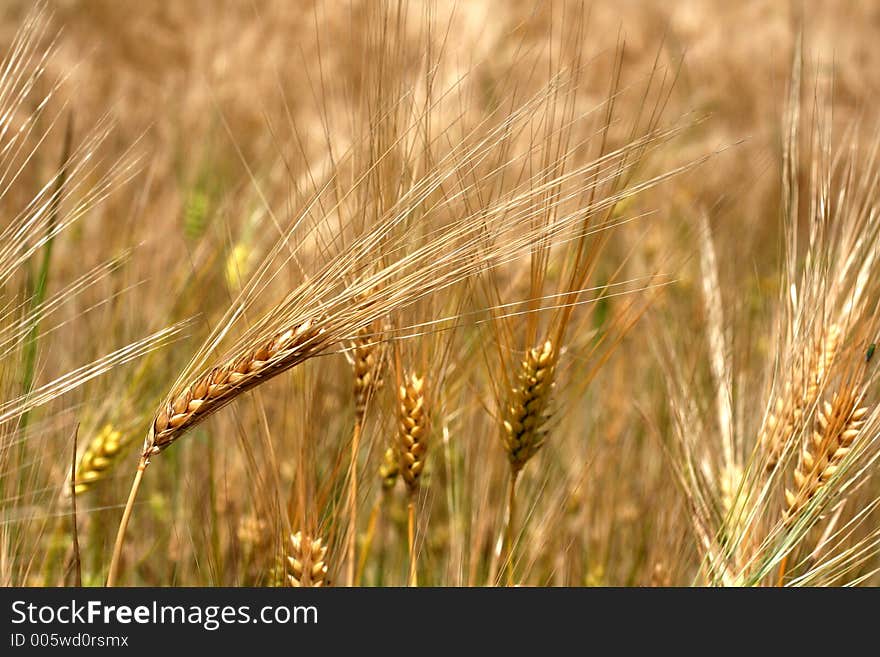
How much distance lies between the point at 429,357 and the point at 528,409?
10 centimetres

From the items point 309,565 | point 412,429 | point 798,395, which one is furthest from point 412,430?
point 798,395

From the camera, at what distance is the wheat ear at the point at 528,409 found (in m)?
0.66

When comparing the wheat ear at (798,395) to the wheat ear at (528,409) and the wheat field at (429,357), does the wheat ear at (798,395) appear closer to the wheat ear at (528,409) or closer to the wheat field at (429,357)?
the wheat field at (429,357)

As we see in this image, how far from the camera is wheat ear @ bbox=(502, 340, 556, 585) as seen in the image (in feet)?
2.15

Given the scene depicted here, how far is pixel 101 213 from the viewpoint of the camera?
4.93 ft

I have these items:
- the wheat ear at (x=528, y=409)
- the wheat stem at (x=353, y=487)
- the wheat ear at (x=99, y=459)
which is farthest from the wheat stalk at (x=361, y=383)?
the wheat ear at (x=99, y=459)

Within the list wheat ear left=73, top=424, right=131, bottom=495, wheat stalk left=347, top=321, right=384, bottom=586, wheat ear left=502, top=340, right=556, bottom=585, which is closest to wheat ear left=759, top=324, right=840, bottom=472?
wheat ear left=502, top=340, right=556, bottom=585

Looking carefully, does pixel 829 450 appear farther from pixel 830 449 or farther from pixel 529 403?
pixel 529 403

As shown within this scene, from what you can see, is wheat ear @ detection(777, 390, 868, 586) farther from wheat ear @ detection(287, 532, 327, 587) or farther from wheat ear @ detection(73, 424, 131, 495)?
wheat ear @ detection(73, 424, 131, 495)

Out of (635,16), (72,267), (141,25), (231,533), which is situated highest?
(635,16)

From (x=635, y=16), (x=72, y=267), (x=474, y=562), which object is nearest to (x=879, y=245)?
(x=474, y=562)

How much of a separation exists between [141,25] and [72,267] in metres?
0.81

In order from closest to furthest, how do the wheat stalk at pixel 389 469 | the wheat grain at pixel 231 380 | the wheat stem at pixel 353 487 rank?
the wheat grain at pixel 231 380 → the wheat stem at pixel 353 487 → the wheat stalk at pixel 389 469

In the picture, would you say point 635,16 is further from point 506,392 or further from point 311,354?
point 311,354
